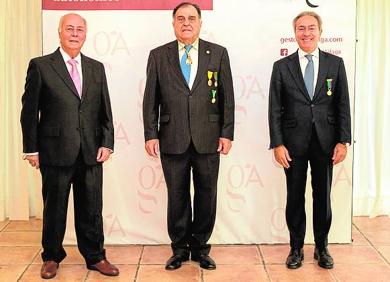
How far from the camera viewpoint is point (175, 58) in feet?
13.1

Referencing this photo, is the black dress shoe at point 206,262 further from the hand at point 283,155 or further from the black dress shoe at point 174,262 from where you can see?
the hand at point 283,155

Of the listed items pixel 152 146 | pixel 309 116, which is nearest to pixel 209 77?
pixel 152 146

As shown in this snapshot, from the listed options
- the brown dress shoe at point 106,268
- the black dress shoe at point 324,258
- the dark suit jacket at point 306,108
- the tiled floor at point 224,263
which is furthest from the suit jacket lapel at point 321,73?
the brown dress shoe at point 106,268

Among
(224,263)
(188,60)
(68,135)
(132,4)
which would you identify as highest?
(132,4)

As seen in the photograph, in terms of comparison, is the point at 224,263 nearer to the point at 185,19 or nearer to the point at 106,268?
the point at 106,268

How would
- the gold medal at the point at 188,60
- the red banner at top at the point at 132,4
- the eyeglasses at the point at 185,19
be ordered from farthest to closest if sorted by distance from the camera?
1. the red banner at top at the point at 132,4
2. the gold medal at the point at 188,60
3. the eyeglasses at the point at 185,19

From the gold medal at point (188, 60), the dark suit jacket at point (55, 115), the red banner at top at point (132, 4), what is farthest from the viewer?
the red banner at top at point (132, 4)

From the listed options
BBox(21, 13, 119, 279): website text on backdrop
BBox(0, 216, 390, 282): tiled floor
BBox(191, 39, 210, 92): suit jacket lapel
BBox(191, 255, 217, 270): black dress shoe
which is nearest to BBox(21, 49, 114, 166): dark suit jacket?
BBox(21, 13, 119, 279): website text on backdrop

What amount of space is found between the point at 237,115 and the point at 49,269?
1668mm

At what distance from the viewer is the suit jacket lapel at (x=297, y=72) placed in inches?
156

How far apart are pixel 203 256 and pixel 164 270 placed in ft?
0.87

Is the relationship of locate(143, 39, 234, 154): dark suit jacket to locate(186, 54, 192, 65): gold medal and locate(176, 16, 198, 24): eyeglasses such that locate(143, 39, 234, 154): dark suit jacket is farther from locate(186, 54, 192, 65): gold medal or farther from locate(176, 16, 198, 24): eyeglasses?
locate(176, 16, 198, 24): eyeglasses

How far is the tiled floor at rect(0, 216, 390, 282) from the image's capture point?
3918 mm

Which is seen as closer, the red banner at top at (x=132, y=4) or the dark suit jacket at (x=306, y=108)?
the dark suit jacket at (x=306, y=108)
